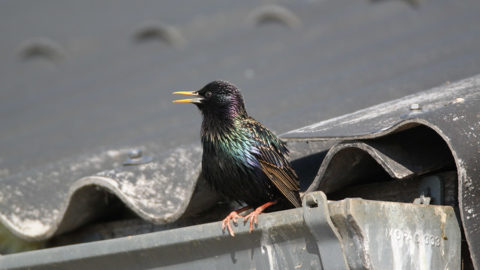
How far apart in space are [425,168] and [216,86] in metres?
1.18

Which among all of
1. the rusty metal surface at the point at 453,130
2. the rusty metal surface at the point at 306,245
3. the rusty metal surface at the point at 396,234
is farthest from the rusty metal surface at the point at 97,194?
the rusty metal surface at the point at 396,234

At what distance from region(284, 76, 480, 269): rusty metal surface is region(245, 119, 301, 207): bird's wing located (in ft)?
0.66

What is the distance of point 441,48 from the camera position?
4.49 meters

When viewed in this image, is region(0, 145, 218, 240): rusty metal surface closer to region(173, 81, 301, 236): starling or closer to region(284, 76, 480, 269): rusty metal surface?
region(173, 81, 301, 236): starling

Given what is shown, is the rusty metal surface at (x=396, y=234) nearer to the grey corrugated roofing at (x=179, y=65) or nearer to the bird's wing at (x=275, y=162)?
the bird's wing at (x=275, y=162)

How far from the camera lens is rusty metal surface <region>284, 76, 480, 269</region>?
2.39 meters

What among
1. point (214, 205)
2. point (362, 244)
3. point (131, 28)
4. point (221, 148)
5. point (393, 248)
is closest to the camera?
point (362, 244)

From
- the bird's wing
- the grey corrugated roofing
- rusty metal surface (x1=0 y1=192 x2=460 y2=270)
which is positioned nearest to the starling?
the bird's wing

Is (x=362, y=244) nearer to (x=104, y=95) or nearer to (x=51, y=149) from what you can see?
(x=51, y=149)

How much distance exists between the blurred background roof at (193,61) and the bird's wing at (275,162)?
0.44 metres

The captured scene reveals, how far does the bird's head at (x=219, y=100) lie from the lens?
3.43m

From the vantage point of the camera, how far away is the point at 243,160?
3225 mm

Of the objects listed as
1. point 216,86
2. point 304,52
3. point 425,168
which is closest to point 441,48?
point 304,52

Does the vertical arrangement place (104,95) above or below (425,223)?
above
